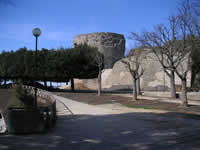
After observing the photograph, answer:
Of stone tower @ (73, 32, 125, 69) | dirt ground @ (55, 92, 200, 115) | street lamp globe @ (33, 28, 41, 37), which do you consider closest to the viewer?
street lamp globe @ (33, 28, 41, 37)

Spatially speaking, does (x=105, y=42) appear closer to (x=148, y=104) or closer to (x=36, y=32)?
(x=148, y=104)

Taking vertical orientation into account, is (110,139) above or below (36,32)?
below

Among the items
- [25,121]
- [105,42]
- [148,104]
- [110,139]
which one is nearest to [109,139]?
[110,139]

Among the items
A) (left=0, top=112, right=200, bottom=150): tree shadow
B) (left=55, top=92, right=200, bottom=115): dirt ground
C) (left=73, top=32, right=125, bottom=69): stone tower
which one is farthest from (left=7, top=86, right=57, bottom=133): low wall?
(left=73, top=32, right=125, bottom=69): stone tower

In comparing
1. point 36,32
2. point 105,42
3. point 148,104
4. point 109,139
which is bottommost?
point 148,104

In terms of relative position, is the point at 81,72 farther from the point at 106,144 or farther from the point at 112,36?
the point at 112,36

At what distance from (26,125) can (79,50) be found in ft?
117

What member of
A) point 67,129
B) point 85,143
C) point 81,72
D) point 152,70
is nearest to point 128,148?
point 85,143

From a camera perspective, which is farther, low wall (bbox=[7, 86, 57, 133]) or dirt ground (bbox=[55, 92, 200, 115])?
dirt ground (bbox=[55, 92, 200, 115])

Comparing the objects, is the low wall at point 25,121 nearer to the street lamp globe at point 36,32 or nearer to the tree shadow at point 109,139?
the tree shadow at point 109,139

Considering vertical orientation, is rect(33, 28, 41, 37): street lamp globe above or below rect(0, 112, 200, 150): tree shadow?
above

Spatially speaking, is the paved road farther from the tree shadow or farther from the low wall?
the low wall

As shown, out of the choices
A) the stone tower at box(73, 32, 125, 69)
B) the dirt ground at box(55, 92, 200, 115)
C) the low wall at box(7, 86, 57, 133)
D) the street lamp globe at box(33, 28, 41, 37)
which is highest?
the stone tower at box(73, 32, 125, 69)

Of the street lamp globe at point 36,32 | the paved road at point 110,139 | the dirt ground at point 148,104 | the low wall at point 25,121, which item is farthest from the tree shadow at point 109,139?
the dirt ground at point 148,104
